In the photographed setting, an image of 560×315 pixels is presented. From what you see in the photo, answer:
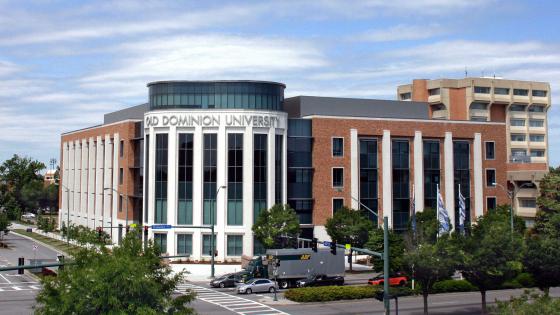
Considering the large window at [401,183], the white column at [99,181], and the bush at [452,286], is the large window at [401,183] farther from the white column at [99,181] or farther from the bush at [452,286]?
the white column at [99,181]

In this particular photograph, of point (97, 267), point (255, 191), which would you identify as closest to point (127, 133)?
point (255, 191)

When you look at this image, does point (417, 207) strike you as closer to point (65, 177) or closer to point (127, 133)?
point (127, 133)

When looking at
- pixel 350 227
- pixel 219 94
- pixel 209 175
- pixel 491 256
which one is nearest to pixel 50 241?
pixel 209 175

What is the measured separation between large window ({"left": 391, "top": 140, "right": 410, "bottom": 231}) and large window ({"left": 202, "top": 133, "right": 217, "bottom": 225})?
75.5 feet

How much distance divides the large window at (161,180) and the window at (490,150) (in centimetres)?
4291

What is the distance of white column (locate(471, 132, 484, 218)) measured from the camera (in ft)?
304

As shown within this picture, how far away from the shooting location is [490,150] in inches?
3720

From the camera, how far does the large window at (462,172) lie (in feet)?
301

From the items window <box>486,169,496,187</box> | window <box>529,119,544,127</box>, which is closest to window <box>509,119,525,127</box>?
window <box>529,119,544,127</box>

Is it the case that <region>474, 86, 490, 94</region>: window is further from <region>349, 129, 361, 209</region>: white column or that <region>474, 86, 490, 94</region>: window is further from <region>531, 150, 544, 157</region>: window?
<region>349, 129, 361, 209</region>: white column

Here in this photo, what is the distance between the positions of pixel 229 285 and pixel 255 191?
2018 centimetres

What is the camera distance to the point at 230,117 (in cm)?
8038

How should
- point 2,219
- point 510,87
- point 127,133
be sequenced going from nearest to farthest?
1. point 127,133
2. point 2,219
3. point 510,87

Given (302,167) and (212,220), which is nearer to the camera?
(212,220)
